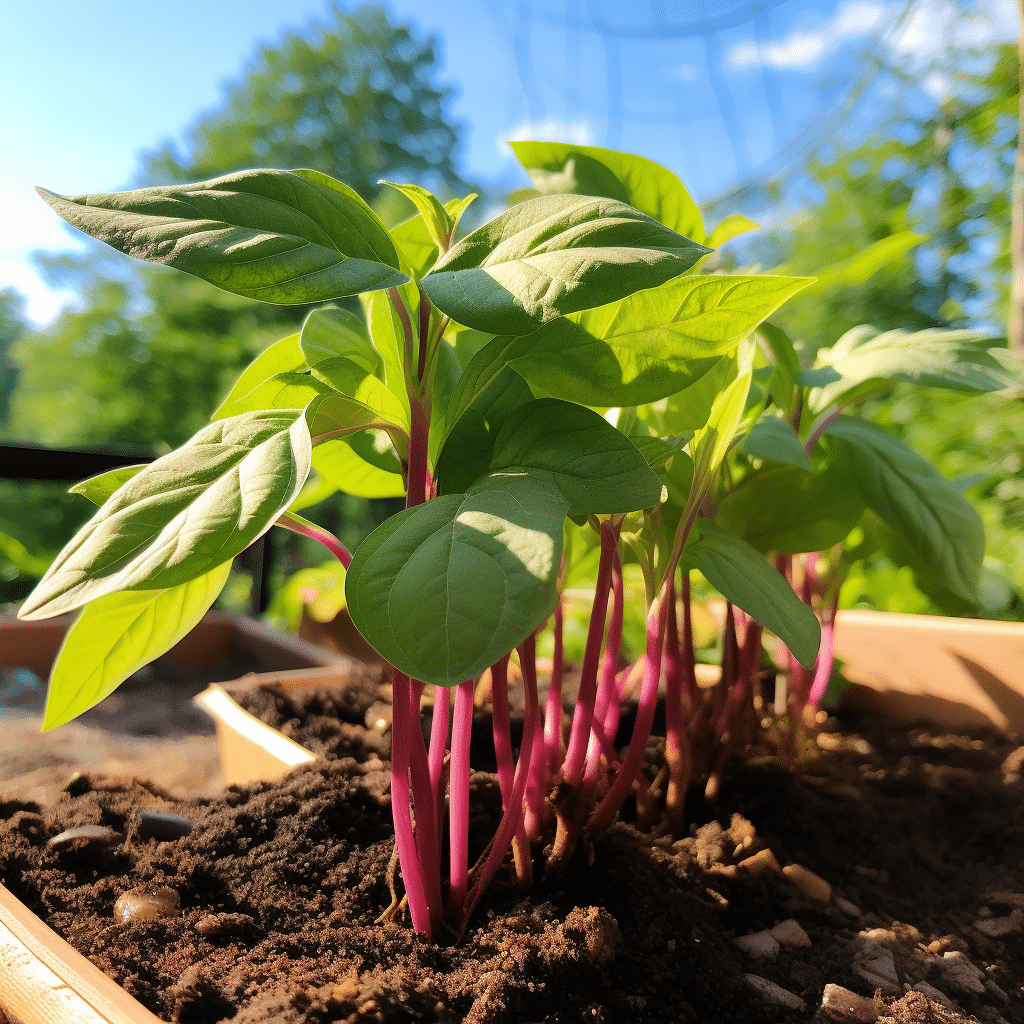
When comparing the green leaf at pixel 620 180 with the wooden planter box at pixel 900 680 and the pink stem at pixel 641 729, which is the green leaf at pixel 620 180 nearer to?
the pink stem at pixel 641 729

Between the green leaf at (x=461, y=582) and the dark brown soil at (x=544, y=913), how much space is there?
0.21 m

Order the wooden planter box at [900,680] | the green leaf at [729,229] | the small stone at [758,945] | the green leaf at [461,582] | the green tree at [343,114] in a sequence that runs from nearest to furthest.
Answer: the green leaf at [461,582]
the small stone at [758,945]
the green leaf at [729,229]
the wooden planter box at [900,680]
the green tree at [343,114]

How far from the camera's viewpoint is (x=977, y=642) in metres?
0.98

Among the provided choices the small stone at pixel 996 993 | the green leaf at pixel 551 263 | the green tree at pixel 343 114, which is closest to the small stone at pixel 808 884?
the small stone at pixel 996 993

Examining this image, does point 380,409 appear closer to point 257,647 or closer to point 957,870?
point 957,870

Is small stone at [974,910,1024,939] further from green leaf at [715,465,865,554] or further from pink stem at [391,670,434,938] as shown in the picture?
pink stem at [391,670,434,938]

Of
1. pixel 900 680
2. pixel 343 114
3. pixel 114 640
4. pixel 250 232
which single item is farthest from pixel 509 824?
pixel 343 114

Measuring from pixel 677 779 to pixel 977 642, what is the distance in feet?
2.03

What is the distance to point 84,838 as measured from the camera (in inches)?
20.6

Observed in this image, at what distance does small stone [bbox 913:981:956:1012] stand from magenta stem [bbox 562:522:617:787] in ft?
0.83

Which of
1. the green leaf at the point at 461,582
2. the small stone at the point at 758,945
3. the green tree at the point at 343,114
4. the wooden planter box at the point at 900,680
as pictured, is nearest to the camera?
the green leaf at the point at 461,582

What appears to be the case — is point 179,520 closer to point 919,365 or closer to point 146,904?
point 146,904

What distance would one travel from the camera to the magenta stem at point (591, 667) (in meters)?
0.50

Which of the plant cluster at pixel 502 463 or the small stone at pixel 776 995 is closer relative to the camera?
the plant cluster at pixel 502 463
